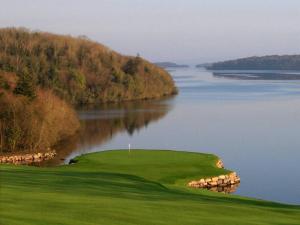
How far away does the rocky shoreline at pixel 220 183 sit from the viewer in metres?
29.1

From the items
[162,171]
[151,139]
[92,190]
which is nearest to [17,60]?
[151,139]

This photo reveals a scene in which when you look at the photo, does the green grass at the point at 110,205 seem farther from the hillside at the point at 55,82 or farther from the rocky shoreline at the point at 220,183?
the hillside at the point at 55,82

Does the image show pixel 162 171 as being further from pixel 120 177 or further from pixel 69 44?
pixel 69 44

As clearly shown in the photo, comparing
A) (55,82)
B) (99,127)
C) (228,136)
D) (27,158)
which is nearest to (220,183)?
(27,158)

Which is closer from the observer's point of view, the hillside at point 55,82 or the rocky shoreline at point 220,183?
the rocky shoreline at point 220,183

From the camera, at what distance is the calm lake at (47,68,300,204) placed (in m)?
31.7

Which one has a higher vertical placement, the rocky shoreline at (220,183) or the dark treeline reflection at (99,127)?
the dark treeline reflection at (99,127)

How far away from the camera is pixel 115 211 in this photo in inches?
480

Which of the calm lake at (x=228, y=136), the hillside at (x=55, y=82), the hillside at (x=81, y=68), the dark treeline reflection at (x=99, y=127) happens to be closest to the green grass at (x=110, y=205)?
the calm lake at (x=228, y=136)

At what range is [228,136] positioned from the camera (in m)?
49.8

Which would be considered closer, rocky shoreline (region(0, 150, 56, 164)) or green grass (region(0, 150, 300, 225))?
green grass (region(0, 150, 300, 225))

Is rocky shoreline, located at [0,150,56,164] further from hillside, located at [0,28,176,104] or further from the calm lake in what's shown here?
hillside, located at [0,28,176,104]

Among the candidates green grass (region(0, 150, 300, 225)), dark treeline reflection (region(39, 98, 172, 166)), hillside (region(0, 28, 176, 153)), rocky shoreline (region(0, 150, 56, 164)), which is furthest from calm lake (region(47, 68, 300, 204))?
green grass (region(0, 150, 300, 225))

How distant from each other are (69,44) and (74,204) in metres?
115
